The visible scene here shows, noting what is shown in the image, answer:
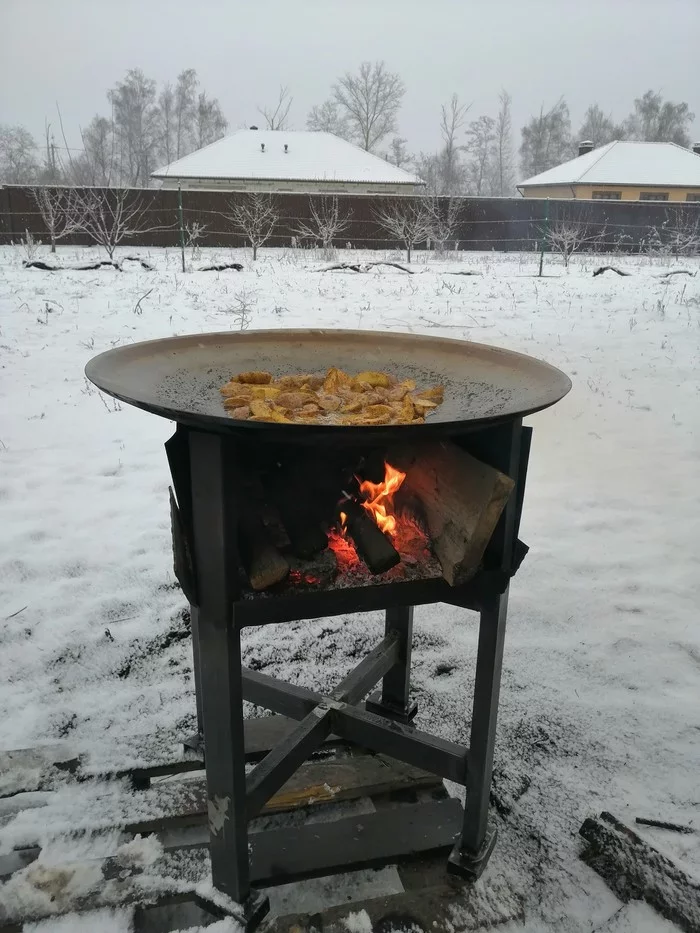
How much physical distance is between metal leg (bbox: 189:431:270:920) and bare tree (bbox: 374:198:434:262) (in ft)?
51.4

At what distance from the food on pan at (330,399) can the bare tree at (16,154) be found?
45.1m

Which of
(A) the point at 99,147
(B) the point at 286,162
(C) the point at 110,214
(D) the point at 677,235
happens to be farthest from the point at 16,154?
(D) the point at 677,235

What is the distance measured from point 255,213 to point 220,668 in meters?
17.0

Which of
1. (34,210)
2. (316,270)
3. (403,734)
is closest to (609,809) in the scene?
(403,734)

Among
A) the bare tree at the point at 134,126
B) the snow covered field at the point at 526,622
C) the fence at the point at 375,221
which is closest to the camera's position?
the snow covered field at the point at 526,622

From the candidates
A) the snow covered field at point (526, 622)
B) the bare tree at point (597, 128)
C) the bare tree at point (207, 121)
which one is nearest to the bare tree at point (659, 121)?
the bare tree at point (597, 128)

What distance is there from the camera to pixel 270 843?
5.80ft

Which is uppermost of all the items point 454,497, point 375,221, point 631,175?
point 631,175

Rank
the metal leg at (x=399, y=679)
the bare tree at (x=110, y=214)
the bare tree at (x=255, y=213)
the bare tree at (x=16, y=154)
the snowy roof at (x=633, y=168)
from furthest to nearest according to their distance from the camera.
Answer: the bare tree at (x=16, y=154) → the snowy roof at (x=633, y=168) → the bare tree at (x=255, y=213) → the bare tree at (x=110, y=214) → the metal leg at (x=399, y=679)

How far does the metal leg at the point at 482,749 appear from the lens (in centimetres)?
167

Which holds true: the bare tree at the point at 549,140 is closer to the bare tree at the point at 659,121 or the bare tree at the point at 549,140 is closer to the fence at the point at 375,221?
the bare tree at the point at 659,121

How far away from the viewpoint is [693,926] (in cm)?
156

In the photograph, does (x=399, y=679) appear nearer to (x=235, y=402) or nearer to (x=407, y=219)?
(x=235, y=402)

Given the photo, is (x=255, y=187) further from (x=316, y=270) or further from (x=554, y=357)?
(x=554, y=357)
